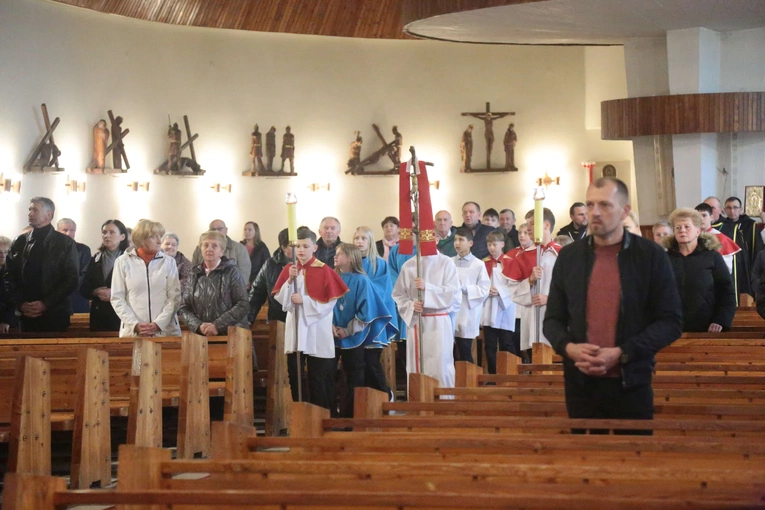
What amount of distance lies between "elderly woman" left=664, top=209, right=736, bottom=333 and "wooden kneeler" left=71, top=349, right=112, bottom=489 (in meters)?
3.76

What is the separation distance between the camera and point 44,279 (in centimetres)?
1001

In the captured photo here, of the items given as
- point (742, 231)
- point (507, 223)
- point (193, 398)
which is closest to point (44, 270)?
point (193, 398)

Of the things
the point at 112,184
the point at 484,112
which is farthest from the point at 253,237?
the point at 484,112

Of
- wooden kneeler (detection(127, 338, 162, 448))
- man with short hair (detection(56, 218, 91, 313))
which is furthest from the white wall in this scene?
wooden kneeler (detection(127, 338, 162, 448))

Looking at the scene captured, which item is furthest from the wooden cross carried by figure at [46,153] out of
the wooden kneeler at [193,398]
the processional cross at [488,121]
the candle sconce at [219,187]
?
the wooden kneeler at [193,398]

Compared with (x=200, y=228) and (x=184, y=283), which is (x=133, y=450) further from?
(x=200, y=228)

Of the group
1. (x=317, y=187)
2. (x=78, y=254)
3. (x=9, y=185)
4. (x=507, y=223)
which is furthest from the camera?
(x=317, y=187)

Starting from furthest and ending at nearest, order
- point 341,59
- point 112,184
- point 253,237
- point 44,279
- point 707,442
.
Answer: point 341,59
point 112,184
point 253,237
point 44,279
point 707,442

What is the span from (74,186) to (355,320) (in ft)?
24.8

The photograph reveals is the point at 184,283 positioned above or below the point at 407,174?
below

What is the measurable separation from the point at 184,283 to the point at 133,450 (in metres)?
5.65

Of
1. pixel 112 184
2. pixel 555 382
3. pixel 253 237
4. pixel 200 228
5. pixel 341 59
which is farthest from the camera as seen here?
pixel 341 59

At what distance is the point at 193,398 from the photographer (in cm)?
732

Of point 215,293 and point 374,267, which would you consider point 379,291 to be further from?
point 215,293
